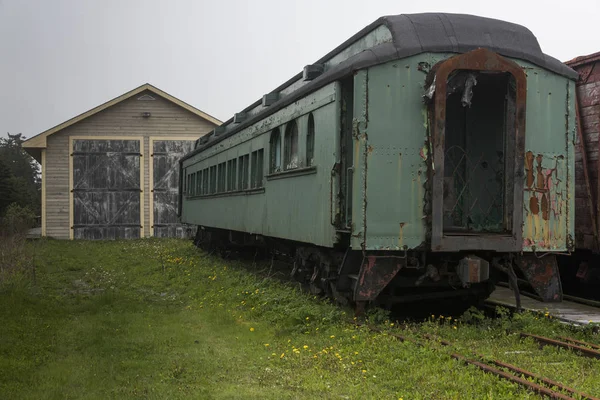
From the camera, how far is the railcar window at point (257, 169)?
41.6 feet

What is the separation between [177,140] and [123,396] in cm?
2457

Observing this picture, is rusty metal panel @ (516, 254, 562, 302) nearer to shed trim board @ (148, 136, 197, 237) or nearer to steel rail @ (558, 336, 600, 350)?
steel rail @ (558, 336, 600, 350)

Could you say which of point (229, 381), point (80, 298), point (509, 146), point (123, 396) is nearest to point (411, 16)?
point (509, 146)

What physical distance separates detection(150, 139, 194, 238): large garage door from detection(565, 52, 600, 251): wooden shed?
20254 mm

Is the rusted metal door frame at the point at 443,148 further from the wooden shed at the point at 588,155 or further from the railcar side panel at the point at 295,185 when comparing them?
the wooden shed at the point at 588,155

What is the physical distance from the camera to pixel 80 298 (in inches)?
449

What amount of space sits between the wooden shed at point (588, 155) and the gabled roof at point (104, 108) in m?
19.7

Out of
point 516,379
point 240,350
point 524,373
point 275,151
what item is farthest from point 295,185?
point 516,379

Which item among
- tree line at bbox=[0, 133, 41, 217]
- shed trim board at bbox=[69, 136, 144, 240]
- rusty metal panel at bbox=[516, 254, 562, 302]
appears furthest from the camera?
tree line at bbox=[0, 133, 41, 217]

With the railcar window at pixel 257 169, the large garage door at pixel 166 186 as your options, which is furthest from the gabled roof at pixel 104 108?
the railcar window at pixel 257 169

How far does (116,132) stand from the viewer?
2944 cm

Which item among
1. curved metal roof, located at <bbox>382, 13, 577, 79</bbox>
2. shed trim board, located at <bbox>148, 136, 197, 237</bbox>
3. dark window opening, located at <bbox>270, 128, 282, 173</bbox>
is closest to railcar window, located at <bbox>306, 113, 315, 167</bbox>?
dark window opening, located at <bbox>270, 128, 282, 173</bbox>

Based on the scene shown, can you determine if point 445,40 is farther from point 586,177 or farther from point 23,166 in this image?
point 23,166

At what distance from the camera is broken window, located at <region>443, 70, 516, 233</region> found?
9.41m
